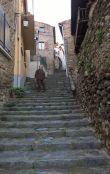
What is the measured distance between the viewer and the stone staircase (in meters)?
5.00

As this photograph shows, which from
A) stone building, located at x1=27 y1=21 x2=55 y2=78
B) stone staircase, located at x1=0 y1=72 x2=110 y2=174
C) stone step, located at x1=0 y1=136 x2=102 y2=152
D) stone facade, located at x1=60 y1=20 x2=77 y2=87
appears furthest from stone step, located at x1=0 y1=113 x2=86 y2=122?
stone building, located at x1=27 y1=21 x2=55 y2=78

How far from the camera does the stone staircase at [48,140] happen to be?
16.4ft

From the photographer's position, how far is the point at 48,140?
6254 mm

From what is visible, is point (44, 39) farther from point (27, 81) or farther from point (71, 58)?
point (27, 81)

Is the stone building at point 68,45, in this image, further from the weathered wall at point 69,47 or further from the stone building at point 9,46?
the stone building at point 9,46

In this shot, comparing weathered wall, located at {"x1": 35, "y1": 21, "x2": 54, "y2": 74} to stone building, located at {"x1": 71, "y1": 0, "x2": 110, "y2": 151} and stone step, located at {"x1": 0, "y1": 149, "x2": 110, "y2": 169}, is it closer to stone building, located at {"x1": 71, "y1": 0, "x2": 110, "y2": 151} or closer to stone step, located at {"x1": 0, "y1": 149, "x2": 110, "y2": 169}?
stone building, located at {"x1": 71, "y1": 0, "x2": 110, "y2": 151}

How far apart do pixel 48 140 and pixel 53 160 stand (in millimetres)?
1158

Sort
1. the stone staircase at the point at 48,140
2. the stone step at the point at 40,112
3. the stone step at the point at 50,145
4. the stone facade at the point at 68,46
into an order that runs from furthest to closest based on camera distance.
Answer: the stone facade at the point at 68,46 < the stone step at the point at 40,112 < the stone step at the point at 50,145 < the stone staircase at the point at 48,140

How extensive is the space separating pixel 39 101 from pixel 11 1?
3857 mm

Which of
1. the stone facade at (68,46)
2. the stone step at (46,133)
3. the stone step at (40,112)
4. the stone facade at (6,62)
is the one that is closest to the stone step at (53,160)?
the stone step at (46,133)

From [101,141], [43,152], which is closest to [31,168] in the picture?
[43,152]

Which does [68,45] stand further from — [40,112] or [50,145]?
[50,145]

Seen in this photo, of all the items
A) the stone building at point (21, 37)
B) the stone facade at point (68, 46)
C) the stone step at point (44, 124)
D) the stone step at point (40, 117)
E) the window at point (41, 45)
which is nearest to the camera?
the stone step at point (44, 124)

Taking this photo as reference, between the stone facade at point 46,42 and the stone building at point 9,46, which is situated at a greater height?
the stone facade at point 46,42
